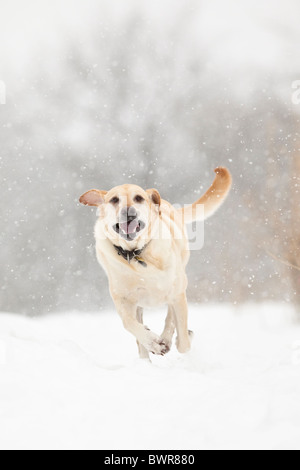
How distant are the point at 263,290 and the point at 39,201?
5.34 metres

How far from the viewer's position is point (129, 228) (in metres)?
2.92

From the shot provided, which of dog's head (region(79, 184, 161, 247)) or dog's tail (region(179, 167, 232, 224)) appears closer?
dog's head (region(79, 184, 161, 247))

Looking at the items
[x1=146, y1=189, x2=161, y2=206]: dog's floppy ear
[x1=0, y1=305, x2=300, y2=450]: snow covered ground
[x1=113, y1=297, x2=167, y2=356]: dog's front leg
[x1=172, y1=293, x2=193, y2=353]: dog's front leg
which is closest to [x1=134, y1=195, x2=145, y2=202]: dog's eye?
[x1=146, y1=189, x2=161, y2=206]: dog's floppy ear

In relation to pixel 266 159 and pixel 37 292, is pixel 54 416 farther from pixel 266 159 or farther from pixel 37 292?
pixel 37 292

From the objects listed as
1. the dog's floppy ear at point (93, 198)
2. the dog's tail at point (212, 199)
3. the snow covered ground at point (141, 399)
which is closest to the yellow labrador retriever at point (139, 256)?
the dog's floppy ear at point (93, 198)

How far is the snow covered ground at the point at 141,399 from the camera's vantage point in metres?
1.89

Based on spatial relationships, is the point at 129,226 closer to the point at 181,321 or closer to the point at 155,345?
the point at 155,345

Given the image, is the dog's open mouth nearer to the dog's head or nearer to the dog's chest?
the dog's head

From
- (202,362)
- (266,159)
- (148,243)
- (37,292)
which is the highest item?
(266,159)

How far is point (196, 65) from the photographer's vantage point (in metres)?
9.53

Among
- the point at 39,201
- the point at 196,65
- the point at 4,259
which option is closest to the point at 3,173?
Result: the point at 39,201

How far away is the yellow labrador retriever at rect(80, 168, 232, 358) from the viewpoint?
2957mm

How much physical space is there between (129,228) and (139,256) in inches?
10.7

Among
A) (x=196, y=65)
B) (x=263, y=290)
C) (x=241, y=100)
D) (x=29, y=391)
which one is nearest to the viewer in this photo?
(x=29, y=391)
